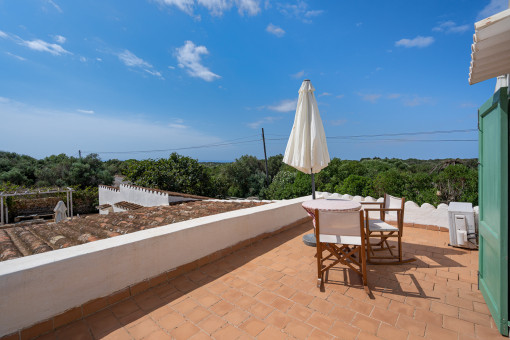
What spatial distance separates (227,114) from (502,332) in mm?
27432

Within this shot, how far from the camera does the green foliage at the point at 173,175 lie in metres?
14.4

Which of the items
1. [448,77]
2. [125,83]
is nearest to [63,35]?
[125,83]

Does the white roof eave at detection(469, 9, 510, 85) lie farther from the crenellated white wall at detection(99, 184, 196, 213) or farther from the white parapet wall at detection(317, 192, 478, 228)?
the crenellated white wall at detection(99, 184, 196, 213)

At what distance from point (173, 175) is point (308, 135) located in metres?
12.3

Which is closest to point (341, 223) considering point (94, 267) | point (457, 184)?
point (94, 267)

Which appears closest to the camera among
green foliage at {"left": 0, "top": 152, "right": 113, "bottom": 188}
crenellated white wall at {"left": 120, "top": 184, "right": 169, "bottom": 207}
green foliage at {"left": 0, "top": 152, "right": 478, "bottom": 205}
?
green foliage at {"left": 0, "top": 152, "right": 478, "bottom": 205}

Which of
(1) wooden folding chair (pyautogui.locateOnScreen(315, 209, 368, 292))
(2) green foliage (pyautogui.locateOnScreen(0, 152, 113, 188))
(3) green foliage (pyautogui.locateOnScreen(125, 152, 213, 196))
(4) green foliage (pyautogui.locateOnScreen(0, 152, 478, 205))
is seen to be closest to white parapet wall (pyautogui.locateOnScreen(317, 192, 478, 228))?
(4) green foliage (pyautogui.locateOnScreen(0, 152, 478, 205))

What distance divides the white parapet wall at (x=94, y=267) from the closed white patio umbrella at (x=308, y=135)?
5.89 feet

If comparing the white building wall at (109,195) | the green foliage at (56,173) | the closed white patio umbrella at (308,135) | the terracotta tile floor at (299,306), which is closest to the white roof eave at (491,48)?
the closed white patio umbrella at (308,135)

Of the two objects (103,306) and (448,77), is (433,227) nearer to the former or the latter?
(103,306)

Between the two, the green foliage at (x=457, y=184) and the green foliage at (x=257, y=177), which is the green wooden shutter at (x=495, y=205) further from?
the green foliage at (x=457, y=184)

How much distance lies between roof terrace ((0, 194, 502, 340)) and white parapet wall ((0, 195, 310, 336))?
0.22ft

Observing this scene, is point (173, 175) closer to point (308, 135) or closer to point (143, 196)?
point (143, 196)

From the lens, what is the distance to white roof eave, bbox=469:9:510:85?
1.45 m
